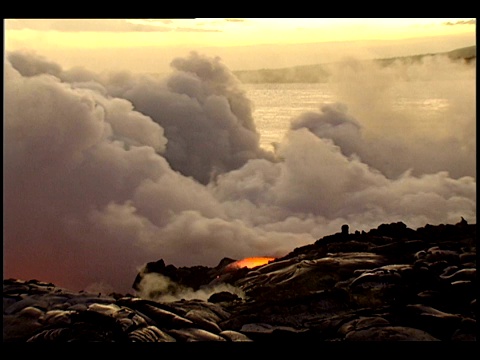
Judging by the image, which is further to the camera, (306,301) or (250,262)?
(250,262)

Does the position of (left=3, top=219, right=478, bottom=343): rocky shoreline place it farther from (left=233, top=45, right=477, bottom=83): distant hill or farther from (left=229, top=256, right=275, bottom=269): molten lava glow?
(left=233, top=45, right=477, bottom=83): distant hill

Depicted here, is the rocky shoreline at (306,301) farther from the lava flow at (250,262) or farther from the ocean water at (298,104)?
the ocean water at (298,104)

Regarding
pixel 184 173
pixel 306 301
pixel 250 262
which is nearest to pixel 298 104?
pixel 184 173

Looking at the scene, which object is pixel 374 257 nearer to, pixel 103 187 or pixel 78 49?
pixel 103 187

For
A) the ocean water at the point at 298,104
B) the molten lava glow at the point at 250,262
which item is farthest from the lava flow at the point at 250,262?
the ocean water at the point at 298,104

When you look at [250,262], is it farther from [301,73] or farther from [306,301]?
[301,73]
